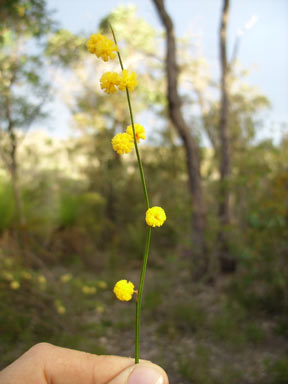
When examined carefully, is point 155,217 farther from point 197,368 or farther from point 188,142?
point 188,142

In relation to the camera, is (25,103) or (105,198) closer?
(25,103)

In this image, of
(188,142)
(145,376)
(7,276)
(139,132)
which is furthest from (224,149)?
(145,376)

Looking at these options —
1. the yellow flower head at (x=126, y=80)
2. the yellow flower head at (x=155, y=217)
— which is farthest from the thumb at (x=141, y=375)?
the yellow flower head at (x=126, y=80)

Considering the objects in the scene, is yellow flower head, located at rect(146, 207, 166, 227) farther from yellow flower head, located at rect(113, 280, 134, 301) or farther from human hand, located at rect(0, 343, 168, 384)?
human hand, located at rect(0, 343, 168, 384)

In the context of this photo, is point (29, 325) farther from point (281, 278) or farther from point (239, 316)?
point (281, 278)

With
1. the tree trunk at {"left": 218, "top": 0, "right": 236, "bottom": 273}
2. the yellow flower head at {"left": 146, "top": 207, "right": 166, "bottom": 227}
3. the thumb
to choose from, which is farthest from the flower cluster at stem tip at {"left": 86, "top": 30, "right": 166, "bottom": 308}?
the tree trunk at {"left": 218, "top": 0, "right": 236, "bottom": 273}

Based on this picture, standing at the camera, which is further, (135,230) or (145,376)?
(135,230)

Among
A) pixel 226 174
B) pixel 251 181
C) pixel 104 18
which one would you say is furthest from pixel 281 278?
pixel 104 18

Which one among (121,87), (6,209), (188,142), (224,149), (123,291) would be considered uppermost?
(224,149)
